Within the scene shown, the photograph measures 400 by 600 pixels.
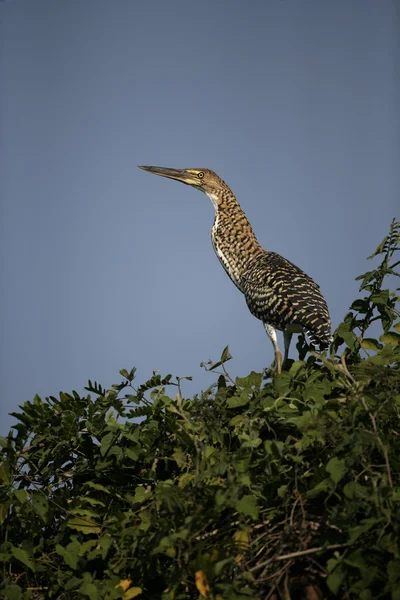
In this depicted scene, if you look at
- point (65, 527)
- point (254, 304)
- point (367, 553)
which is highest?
point (254, 304)

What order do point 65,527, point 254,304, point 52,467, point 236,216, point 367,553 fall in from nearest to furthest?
point 367,553
point 65,527
point 52,467
point 254,304
point 236,216

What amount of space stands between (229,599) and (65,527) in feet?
3.18

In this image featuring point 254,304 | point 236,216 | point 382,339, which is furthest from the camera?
point 236,216

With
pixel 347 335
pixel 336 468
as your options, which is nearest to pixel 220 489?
pixel 336 468

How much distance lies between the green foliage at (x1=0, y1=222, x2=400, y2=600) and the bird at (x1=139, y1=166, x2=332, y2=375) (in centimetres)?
111

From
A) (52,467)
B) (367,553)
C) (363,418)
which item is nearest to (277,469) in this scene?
(363,418)

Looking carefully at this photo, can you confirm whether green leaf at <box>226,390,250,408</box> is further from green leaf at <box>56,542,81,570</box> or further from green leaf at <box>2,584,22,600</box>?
green leaf at <box>2,584,22,600</box>

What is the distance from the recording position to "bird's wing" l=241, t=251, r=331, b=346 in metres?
5.21

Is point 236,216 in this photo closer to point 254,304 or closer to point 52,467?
point 254,304

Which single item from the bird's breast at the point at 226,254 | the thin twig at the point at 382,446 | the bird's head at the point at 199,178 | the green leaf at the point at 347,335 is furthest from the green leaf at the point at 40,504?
the bird's head at the point at 199,178

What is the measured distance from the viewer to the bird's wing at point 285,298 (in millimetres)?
5215

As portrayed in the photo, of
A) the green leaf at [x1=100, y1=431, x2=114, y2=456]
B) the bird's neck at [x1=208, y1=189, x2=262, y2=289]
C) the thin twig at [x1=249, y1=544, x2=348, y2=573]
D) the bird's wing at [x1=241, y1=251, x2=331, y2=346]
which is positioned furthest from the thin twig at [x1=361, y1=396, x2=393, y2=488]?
the bird's neck at [x1=208, y1=189, x2=262, y2=289]

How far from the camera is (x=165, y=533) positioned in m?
2.44

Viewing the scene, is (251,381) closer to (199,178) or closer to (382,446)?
(382,446)
